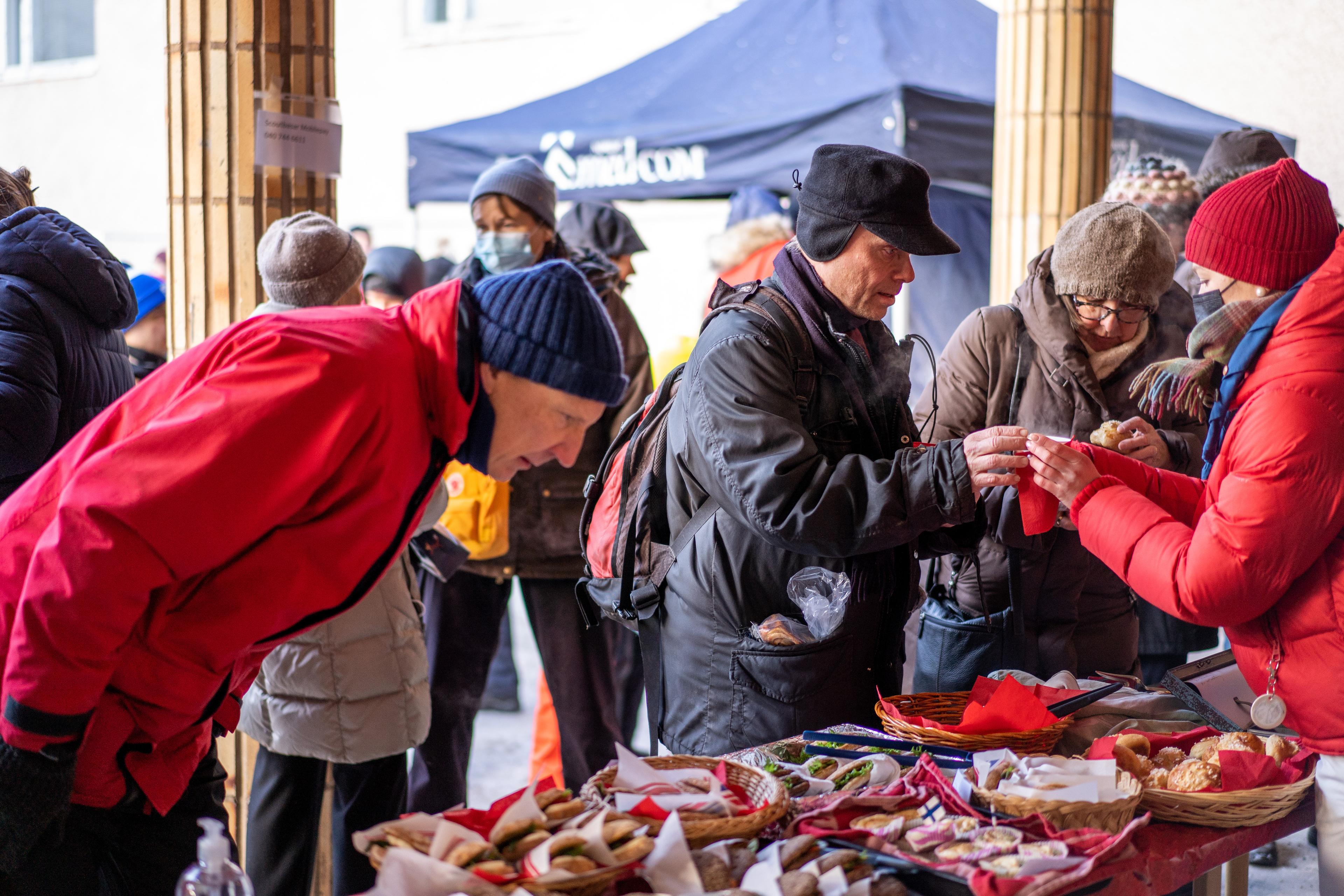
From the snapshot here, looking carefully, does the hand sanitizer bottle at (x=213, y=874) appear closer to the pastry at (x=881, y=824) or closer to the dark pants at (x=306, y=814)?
the pastry at (x=881, y=824)

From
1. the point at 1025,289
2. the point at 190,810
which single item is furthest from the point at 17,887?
the point at 1025,289

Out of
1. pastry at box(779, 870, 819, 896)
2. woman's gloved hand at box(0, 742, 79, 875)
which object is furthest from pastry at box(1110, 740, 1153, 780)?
woman's gloved hand at box(0, 742, 79, 875)

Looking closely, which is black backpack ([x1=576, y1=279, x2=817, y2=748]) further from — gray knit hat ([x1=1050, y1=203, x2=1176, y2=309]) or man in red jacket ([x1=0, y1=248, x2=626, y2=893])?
gray knit hat ([x1=1050, y1=203, x2=1176, y2=309])

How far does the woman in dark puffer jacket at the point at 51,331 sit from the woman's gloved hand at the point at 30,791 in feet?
3.64

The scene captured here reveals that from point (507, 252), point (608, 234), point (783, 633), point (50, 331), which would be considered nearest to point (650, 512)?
point (783, 633)

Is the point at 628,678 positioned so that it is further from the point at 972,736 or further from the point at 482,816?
the point at 482,816

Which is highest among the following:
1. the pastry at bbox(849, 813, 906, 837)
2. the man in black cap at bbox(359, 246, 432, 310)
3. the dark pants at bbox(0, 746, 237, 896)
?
the man in black cap at bbox(359, 246, 432, 310)

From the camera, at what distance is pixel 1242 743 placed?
2.06m

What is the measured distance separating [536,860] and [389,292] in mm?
3923

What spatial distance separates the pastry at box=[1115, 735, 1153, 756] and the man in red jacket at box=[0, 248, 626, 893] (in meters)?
1.07

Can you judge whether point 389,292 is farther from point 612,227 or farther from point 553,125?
point 553,125

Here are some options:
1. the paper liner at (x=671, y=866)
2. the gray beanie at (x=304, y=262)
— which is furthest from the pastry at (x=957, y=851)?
the gray beanie at (x=304, y=262)

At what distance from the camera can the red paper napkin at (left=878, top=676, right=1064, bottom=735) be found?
2111 millimetres

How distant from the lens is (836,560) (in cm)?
230
